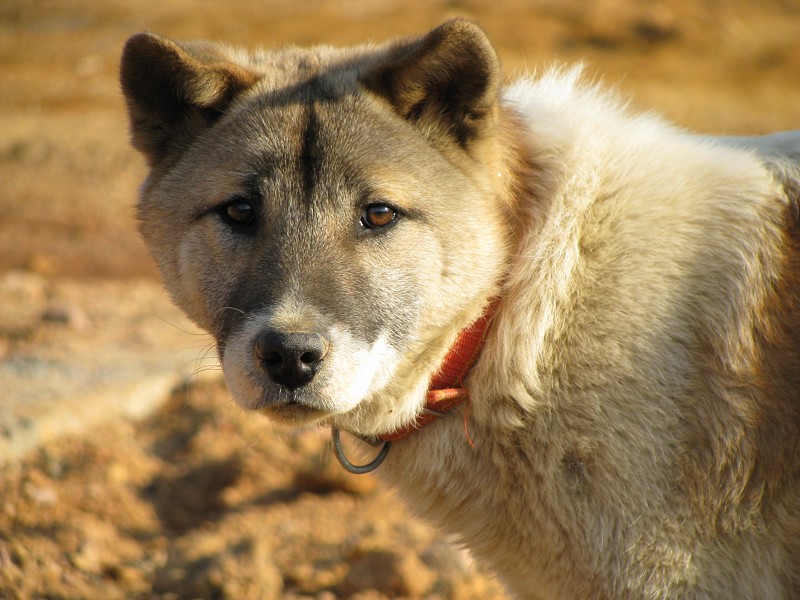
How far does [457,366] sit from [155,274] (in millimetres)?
6174

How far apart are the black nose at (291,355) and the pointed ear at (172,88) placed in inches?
39.7

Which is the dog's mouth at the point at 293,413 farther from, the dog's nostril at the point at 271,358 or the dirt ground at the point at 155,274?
the dirt ground at the point at 155,274

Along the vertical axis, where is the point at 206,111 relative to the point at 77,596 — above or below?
Answer: above

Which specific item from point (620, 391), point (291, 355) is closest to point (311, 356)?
point (291, 355)

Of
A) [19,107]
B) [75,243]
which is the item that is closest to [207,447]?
[75,243]

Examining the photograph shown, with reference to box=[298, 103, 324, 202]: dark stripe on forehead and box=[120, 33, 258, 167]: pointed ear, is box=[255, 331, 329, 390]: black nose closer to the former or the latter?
box=[298, 103, 324, 202]: dark stripe on forehead

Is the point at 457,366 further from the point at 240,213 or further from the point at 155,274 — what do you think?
the point at 155,274

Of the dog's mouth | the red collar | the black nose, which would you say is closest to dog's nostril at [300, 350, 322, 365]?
the black nose

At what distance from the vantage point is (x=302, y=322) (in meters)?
2.69

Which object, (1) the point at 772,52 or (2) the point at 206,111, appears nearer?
(2) the point at 206,111

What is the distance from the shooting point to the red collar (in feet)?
9.85

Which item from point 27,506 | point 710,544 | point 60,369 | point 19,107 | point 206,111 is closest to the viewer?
point 710,544

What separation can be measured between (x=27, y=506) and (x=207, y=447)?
3.80 feet

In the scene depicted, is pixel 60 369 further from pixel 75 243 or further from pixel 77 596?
pixel 75 243
